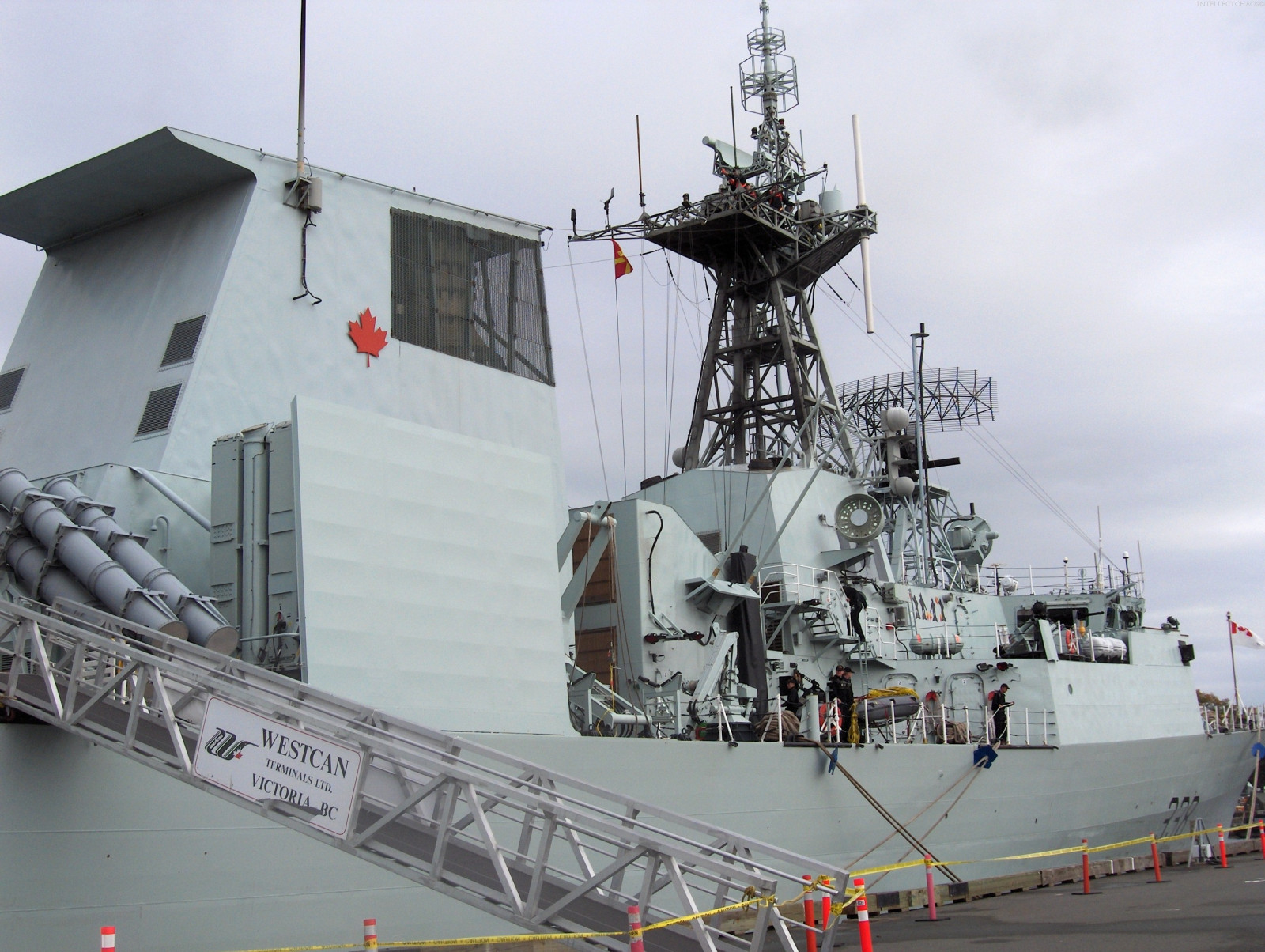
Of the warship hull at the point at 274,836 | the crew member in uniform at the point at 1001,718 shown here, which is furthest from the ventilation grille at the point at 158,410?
the crew member in uniform at the point at 1001,718

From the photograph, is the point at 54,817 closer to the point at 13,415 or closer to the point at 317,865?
the point at 317,865

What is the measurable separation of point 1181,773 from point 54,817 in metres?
18.7

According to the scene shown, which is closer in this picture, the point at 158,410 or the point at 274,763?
→ the point at 274,763

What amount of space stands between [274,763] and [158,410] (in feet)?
17.4

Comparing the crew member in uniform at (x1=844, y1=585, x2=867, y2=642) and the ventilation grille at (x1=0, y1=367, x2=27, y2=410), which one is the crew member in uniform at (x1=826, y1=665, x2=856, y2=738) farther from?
the ventilation grille at (x1=0, y1=367, x2=27, y2=410)

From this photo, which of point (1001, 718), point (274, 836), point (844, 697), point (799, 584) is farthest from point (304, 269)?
point (1001, 718)

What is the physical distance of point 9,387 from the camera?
13547mm

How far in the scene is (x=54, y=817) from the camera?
27.5ft

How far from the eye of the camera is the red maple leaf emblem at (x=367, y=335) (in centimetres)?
1310

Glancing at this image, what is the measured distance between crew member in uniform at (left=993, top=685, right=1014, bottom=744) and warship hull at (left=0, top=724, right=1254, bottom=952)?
48.6 inches

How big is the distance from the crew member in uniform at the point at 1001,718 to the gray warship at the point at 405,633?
0.22 feet

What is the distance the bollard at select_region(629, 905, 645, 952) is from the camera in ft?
21.3

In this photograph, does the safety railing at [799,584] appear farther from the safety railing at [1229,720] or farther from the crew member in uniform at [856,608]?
the safety railing at [1229,720]

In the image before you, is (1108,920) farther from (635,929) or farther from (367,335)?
(367,335)
